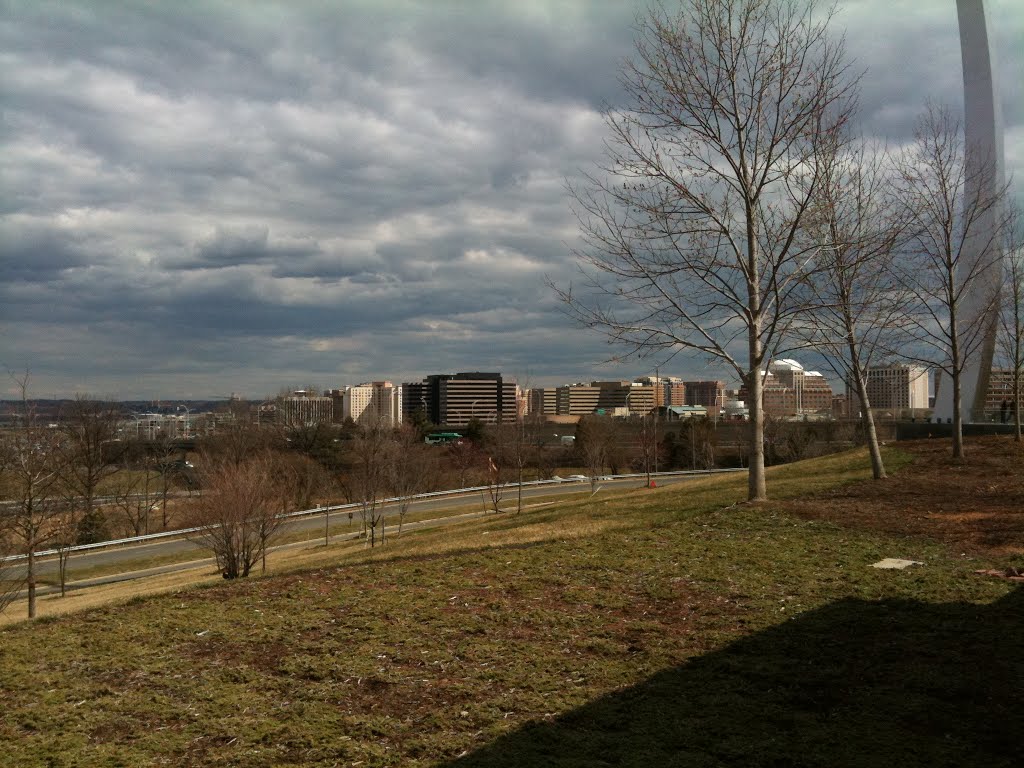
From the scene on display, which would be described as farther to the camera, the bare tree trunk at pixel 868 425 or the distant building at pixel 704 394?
the distant building at pixel 704 394

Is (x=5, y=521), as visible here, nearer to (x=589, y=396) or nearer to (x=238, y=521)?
(x=238, y=521)

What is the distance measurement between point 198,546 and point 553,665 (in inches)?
1109

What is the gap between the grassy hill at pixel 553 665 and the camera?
4.01 metres

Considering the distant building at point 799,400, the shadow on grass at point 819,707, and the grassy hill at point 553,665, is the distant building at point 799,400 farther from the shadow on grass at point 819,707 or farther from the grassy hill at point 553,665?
the shadow on grass at point 819,707

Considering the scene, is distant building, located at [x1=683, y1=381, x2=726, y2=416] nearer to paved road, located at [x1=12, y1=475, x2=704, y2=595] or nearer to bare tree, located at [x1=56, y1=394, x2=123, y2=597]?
paved road, located at [x1=12, y1=475, x2=704, y2=595]

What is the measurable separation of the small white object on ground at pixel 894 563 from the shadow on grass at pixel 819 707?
1918 mm

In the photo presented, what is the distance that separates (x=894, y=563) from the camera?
8.08m

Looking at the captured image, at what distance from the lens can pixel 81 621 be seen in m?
6.58

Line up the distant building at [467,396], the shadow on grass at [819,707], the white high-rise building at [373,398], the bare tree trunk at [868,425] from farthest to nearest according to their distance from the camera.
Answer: the white high-rise building at [373,398]
the distant building at [467,396]
the bare tree trunk at [868,425]
the shadow on grass at [819,707]

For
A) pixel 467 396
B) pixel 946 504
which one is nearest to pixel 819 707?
pixel 946 504

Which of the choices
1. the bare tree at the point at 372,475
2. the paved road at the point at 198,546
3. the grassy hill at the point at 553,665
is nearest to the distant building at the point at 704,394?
the paved road at the point at 198,546

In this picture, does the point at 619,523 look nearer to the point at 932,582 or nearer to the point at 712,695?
the point at 932,582

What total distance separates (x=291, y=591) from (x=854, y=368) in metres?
13.6

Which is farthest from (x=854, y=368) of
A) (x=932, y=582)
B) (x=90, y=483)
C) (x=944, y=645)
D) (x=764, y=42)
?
(x=90, y=483)
